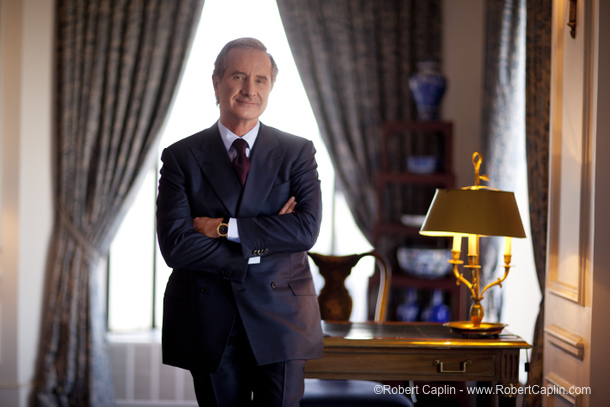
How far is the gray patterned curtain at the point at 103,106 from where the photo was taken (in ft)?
13.4

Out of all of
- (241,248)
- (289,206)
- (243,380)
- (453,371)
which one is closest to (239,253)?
(241,248)

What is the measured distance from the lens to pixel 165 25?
414 cm

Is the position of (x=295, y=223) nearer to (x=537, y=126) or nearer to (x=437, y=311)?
(x=537, y=126)

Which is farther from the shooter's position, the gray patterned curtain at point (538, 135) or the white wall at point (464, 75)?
the white wall at point (464, 75)

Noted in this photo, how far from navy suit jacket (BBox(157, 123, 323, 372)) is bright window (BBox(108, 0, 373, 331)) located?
92.5 inches

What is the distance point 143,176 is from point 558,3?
8.94ft

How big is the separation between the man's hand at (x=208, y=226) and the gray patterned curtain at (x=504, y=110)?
227 centimetres

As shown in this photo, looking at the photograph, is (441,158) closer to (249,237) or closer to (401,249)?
(401,249)

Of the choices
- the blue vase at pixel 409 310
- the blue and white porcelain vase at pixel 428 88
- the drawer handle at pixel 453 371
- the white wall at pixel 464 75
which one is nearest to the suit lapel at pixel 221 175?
the drawer handle at pixel 453 371

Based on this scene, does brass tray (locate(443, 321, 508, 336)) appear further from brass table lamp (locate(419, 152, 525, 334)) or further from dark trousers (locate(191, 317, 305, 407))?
dark trousers (locate(191, 317, 305, 407))

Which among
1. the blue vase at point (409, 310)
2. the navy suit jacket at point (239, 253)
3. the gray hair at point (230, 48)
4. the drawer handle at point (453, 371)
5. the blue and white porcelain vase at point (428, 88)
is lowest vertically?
the blue vase at point (409, 310)

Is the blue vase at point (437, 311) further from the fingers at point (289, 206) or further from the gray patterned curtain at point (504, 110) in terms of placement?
the fingers at point (289, 206)

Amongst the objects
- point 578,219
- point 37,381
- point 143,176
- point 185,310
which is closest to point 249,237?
point 185,310

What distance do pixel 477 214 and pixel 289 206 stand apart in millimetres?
768
